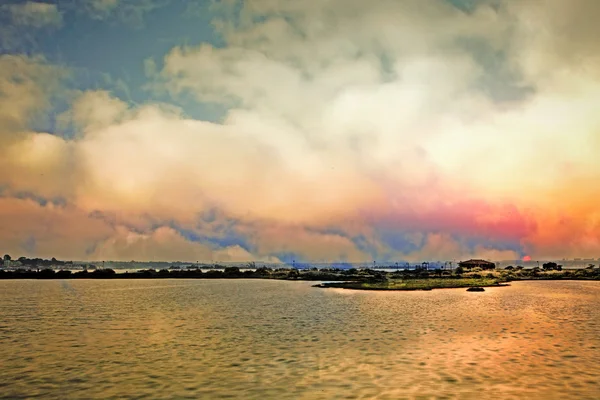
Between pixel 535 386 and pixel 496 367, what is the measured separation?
450cm

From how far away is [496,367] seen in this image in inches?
1182

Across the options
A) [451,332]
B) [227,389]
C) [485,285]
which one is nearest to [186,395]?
[227,389]

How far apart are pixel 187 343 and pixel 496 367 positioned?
24613 mm

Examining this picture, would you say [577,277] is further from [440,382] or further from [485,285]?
[440,382]

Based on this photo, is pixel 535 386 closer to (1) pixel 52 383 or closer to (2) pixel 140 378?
(2) pixel 140 378

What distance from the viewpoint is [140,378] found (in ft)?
91.0

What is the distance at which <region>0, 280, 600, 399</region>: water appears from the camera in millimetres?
25078

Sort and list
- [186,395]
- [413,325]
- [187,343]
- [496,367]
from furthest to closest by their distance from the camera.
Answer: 1. [413,325]
2. [187,343]
3. [496,367]
4. [186,395]

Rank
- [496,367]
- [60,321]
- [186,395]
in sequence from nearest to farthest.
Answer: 1. [186,395]
2. [496,367]
3. [60,321]

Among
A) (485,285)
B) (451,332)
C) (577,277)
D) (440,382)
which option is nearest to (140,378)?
(440,382)

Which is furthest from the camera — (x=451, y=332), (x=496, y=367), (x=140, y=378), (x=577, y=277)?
(x=577, y=277)

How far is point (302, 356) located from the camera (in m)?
33.4

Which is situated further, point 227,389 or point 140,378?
point 140,378

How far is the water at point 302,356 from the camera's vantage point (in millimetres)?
25078
